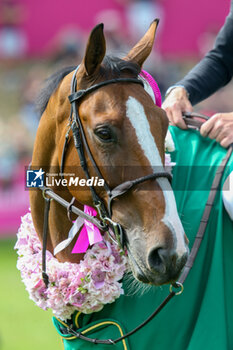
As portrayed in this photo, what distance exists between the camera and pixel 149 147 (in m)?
2.29

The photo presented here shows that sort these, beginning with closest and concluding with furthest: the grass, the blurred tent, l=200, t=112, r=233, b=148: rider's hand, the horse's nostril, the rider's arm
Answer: the horse's nostril
l=200, t=112, r=233, b=148: rider's hand
the rider's arm
the grass
the blurred tent

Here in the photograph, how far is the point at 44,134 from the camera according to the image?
2.75 meters

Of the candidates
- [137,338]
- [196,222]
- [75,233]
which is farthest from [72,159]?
[137,338]

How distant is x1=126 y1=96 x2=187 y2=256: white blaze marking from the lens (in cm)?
223

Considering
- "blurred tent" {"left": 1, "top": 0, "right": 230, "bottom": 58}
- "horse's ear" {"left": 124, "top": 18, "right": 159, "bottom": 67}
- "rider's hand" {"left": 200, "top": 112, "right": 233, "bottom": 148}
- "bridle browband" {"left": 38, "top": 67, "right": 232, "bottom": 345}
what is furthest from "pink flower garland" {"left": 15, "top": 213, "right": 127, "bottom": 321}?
"blurred tent" {"left": 1, "top": 0, "right": 230, "bottom": 58}

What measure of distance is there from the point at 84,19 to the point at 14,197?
19.9 feet

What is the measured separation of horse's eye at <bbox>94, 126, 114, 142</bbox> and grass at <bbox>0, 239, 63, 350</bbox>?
308 centimetres

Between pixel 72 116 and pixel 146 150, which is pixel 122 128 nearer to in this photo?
pixel 146 150

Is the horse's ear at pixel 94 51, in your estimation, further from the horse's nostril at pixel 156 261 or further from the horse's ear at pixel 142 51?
the horse's nostril at pixel 156 261

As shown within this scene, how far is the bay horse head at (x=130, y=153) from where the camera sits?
222 centimetres

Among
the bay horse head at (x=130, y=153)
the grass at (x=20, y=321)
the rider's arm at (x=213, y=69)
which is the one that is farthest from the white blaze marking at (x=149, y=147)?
the grass at (x=20, y=321)

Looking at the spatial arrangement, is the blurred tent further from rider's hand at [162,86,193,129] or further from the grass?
rider's hand at [162,86,193,129]

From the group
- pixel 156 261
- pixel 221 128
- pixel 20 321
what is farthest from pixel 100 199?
pixel 20 321

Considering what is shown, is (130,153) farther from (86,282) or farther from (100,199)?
(86,282)
